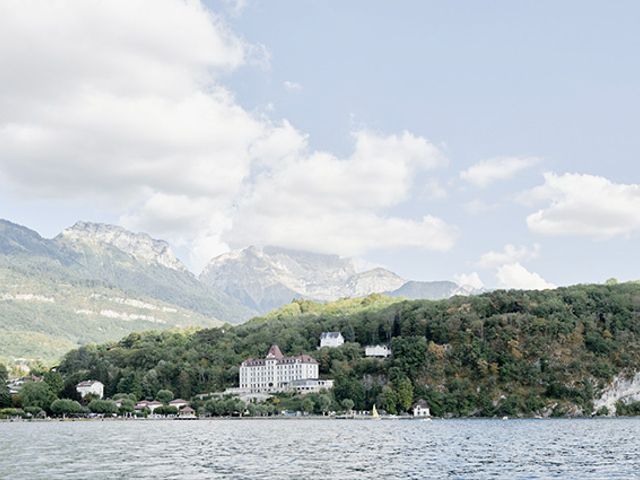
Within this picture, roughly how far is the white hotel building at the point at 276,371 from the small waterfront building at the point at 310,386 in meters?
3.34

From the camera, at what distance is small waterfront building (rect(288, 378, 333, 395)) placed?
549 feet

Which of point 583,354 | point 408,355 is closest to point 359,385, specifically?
point 408,355

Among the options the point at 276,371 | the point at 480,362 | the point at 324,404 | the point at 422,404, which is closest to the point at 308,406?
the point at 324,404

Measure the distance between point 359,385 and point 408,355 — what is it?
1194 cm

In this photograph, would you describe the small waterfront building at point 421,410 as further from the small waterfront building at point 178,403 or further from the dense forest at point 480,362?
the small waterfront building at point 178,403

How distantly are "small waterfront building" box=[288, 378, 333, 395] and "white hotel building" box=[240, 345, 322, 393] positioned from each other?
11.0 ft

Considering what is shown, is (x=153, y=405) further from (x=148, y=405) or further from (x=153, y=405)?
(x=148, y=405)

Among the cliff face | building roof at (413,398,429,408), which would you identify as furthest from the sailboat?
the cliff face

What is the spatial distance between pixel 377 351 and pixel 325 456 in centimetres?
12663

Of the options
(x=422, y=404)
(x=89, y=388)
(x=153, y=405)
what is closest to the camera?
(x=422, y=404)

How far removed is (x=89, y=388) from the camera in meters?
174

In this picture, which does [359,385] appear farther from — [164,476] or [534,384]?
[164,476]

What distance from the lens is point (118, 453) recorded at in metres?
63.6

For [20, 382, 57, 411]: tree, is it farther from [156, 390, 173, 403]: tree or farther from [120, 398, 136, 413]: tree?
[156, 390, 173, 403]: tree
